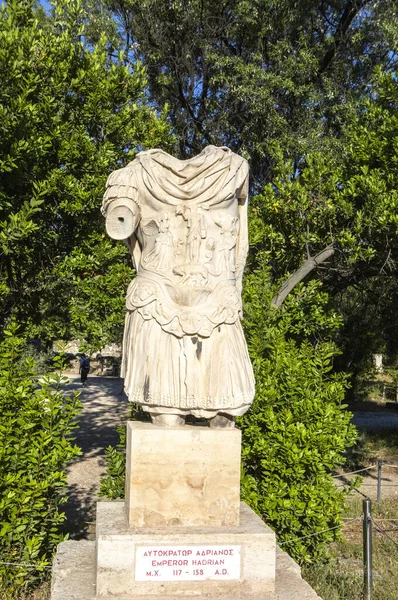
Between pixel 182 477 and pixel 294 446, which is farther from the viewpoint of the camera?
pixel 294 446

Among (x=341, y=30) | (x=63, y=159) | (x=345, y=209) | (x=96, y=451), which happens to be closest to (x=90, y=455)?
(x=96, y=451)

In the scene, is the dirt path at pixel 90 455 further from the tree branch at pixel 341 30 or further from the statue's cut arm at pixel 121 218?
the tree branch at pixel 341 30

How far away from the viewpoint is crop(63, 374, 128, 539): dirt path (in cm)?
806

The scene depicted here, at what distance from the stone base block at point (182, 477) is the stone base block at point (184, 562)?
0.33 ft

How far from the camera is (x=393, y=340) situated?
17750mm

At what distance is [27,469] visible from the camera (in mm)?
5379

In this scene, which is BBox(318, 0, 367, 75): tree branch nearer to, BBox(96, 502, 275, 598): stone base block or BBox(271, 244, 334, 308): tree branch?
BBox(271, 244, 334, 308): tree branch

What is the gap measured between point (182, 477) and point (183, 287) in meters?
1.13

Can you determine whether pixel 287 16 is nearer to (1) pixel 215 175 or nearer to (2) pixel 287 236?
(2) pixel 287 236

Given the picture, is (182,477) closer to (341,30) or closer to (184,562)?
(184,562)

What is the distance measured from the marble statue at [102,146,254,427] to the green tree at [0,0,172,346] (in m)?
2.67

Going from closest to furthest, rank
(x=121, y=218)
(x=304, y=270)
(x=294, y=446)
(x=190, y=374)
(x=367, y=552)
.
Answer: (x=190, y=374) < (x=121, y=218) < (x=367, y=552) < (x=294, y=446) < (x=304, y=270)

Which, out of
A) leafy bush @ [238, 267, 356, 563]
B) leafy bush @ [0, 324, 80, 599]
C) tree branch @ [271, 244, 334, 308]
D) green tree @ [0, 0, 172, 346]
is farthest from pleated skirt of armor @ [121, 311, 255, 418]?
tree branch @ [271, 244, 334, 308]

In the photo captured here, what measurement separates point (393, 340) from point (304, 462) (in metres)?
12.4
